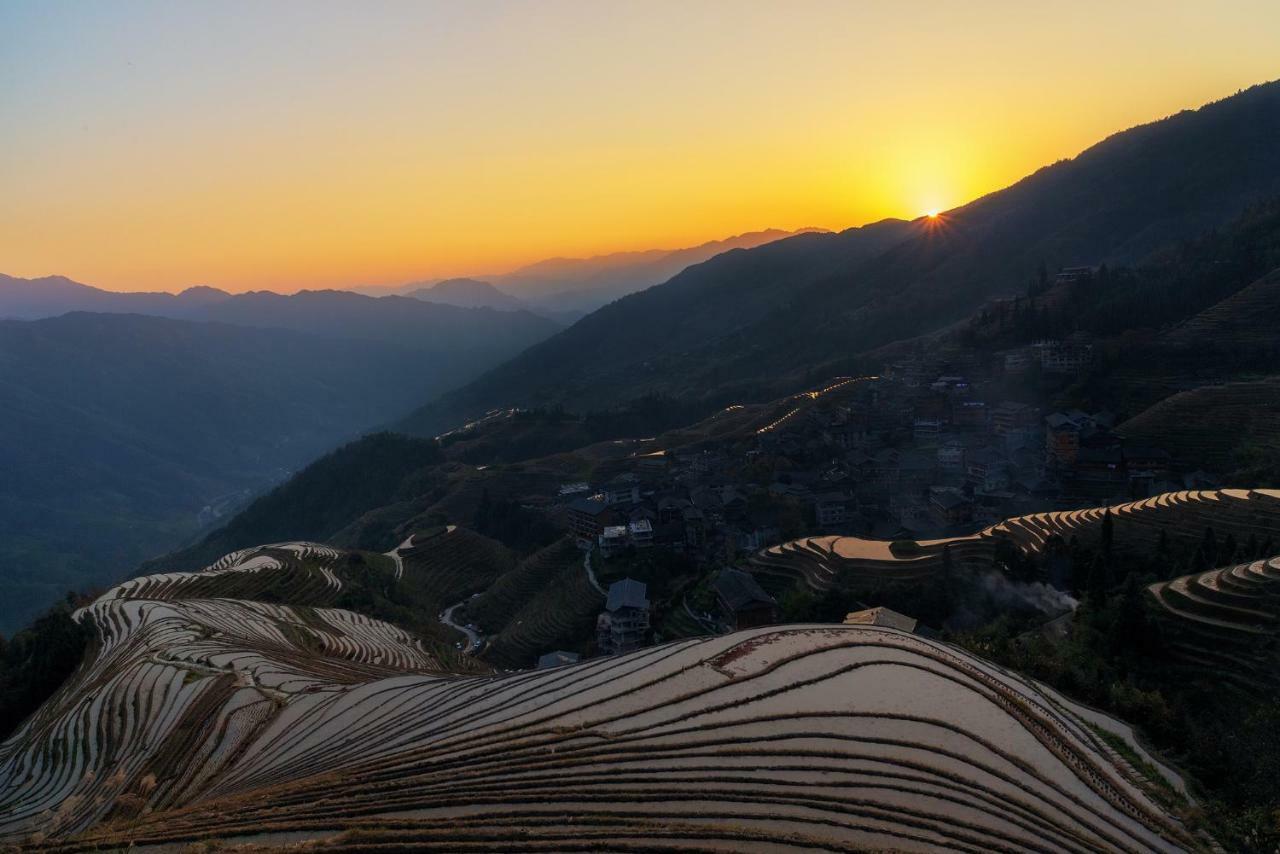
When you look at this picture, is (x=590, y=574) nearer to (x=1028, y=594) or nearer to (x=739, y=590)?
(x=739, y=590)

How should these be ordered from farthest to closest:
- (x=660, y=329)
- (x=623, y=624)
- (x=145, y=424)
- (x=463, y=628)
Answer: (x=145, y=424) < (x=660, y=329) < (x=463, y=628) < (x=623, y=624)

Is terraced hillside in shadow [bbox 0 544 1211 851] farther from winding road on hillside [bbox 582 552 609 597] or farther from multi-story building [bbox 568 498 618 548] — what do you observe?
multi-story building [bbox 568 498 618 548]

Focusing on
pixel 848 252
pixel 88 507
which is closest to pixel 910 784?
pixel 88 507

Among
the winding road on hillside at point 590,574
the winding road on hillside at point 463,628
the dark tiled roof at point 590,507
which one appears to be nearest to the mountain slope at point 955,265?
the dark tiled roof at point 590,507

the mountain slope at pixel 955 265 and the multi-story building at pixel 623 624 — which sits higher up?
the mountain slope at pixel 955 265

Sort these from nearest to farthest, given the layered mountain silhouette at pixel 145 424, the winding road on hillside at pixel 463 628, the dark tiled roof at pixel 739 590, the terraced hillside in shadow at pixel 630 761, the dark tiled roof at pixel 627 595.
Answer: the terraced hillside in shadow at pixel 630 761, the dark tiled roof at pixel 739 590, the dark tiled roof at pixel 627 595, the winding road on hillside at pixel 463 628, the layered mountain silhouette at pixel 145 424

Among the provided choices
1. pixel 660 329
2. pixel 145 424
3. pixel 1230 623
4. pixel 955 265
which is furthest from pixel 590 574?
pixel 145 424

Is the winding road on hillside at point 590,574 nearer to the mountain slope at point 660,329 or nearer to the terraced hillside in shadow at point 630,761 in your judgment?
the terraced hillside in shadow at point 630,761
